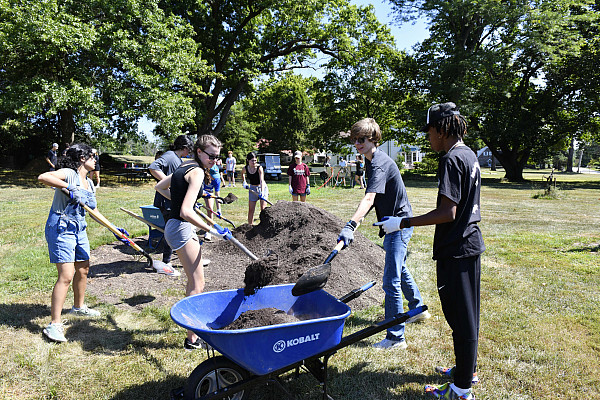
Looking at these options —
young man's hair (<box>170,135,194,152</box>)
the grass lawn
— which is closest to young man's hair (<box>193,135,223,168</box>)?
the grass lawn

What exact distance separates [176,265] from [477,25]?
96.5 ft

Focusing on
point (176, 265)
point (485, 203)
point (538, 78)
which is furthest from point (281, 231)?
point (538, 78)

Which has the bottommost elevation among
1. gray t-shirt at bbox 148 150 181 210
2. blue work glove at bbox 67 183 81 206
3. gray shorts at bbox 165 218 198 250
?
gray shorts at bbox 165 218 198 250

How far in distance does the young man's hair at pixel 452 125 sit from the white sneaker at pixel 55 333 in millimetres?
3865

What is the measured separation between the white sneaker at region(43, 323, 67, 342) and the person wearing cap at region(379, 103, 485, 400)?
326 cm

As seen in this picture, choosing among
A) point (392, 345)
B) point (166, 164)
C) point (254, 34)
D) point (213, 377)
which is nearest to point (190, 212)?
point (213, 377)

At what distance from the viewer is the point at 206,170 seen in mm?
3486

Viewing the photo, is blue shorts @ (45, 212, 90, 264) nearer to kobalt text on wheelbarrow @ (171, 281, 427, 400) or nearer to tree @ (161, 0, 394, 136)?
kobalt text on wheelbarrow @ (171, 281, 427, 400)

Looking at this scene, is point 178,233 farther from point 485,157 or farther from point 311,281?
point 485,157

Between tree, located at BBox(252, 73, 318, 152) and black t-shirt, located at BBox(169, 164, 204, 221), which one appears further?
tree, located at BBox(252, 73, 318, 152)

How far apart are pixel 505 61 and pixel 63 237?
99.0ft

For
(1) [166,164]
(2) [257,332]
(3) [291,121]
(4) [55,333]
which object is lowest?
(4) [55,333]

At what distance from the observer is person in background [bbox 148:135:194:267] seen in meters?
5.48

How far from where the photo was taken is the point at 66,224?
3.71 metres
